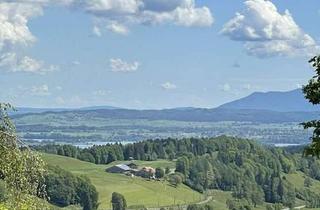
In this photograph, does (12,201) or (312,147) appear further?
(312,147)

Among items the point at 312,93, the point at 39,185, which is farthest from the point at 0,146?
the point at 312,93

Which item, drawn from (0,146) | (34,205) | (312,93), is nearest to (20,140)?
(0,146)

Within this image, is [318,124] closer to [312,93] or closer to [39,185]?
[312,93]

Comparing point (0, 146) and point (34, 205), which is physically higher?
point (0, 146)

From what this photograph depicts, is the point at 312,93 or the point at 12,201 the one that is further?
the point at 312,93

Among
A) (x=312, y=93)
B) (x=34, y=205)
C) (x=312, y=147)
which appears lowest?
(x=34, y=205)

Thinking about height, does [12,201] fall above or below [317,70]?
below
